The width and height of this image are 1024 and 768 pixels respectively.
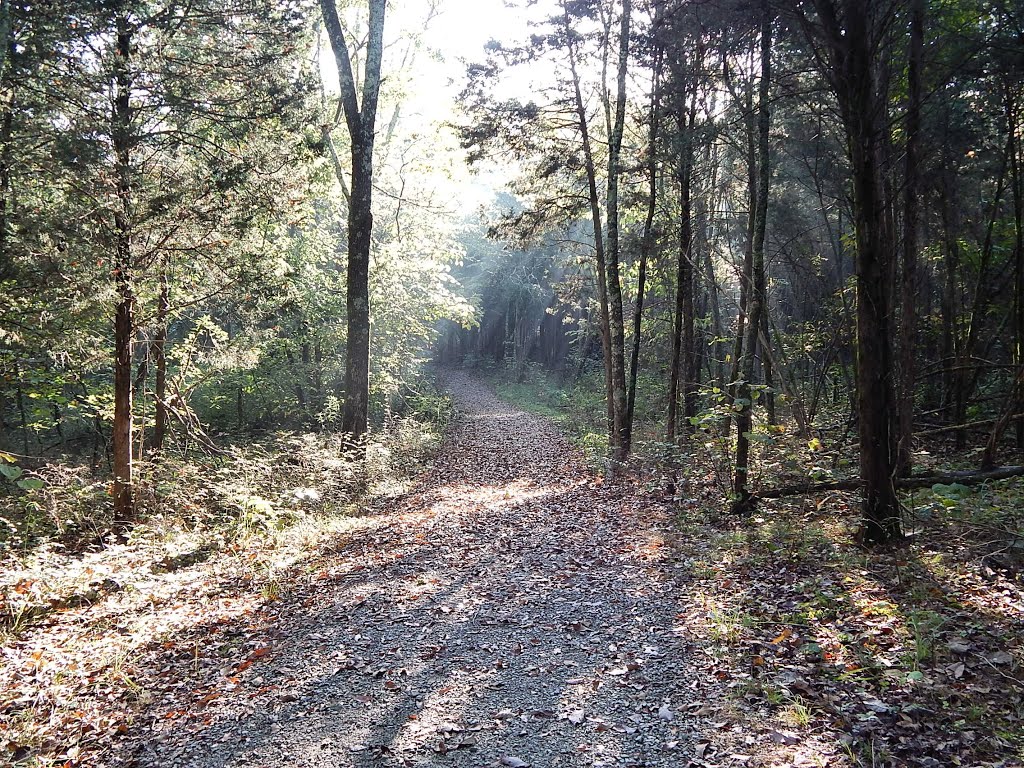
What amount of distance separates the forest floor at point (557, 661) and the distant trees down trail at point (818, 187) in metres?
1.44

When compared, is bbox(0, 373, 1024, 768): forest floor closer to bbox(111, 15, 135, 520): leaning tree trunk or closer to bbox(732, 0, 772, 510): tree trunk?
bbox(732, 0, 772, 510): tree trunk

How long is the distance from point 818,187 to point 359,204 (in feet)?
34.2

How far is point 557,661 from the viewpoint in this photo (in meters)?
4.42

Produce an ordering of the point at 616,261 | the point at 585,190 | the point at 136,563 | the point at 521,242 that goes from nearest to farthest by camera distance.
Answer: the point at 136,563, the point at 616,261, the point at 521,242, the point at 585,190

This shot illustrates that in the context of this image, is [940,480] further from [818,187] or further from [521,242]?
[521,242]

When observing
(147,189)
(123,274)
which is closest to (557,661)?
(123,274)

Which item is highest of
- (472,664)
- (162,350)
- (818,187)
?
(818,187)

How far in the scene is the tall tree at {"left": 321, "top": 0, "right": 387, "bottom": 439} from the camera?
12.1 m

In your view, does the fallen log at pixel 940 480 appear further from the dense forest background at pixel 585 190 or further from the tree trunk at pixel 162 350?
the tree trunk at pixel 162 350

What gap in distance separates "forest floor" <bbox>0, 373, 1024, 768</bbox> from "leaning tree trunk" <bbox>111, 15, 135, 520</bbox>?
255cm

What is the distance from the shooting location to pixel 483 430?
21.7 m

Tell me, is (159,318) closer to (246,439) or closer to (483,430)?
(246,439)

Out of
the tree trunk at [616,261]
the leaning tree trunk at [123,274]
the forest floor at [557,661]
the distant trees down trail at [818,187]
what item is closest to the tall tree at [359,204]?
the distant trees down trail at [818,187]

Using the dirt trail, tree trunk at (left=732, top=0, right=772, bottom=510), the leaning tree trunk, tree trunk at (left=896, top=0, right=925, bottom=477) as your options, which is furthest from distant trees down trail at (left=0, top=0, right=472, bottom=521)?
tree trunk at (left=896, top=0, right=925, bottom=477)
